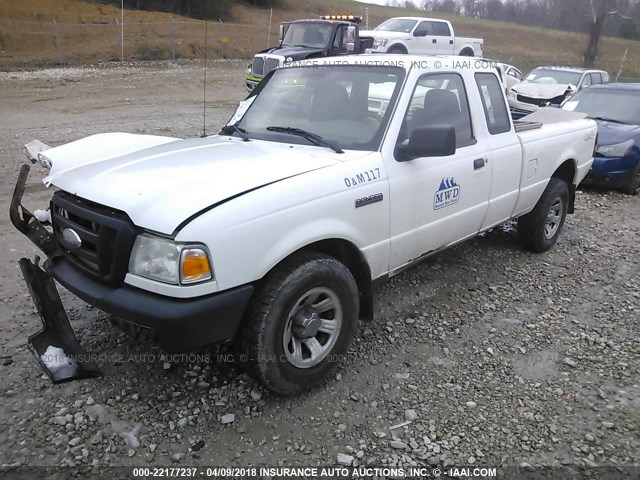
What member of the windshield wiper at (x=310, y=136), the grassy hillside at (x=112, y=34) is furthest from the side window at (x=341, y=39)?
the windshield wiper at (x=310, y=136)

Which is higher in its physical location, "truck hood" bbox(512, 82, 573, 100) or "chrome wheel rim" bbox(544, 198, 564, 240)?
"truck hood" bbox(512, 82, 573, 100)

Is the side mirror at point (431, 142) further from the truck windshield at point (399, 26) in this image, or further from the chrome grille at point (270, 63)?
the truck windshield at point (399, 26)

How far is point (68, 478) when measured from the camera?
8.44 ft

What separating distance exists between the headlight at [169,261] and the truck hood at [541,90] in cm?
1243

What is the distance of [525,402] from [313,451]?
1358mm

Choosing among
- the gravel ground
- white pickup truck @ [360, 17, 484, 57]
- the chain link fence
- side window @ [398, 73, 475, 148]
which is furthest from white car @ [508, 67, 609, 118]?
the chain link fence

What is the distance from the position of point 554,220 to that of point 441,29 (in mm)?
17283

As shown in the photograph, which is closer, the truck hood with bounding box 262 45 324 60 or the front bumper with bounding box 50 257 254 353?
the front bumper with bounding box 50 257 254 353

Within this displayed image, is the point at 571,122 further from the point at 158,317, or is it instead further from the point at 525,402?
the point at 158,317

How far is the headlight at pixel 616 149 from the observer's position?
316 inches

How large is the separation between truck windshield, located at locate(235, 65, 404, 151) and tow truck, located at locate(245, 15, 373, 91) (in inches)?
441

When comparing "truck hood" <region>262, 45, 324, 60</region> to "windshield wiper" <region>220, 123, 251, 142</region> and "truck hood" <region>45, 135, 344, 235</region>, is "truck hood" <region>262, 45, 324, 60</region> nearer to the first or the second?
"windshield wiper" <region>220, 123, 251, 142</region>

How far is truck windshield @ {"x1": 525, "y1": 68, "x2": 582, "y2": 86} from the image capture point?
13953mm

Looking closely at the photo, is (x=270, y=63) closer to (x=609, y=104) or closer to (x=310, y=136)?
(x=609, y=104)
